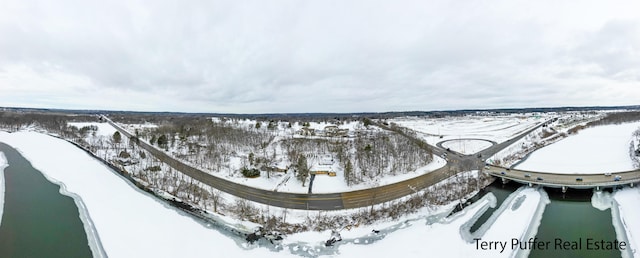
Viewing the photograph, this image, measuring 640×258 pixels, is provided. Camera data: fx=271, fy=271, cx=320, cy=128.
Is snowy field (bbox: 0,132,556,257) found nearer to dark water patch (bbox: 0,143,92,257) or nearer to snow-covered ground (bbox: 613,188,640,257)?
dark water patch (bbox: 0,143,92,257)

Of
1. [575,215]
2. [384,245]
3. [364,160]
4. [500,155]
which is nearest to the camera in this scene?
[384,245]

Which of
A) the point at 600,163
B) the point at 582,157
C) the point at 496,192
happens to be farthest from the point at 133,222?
the point at 582,157

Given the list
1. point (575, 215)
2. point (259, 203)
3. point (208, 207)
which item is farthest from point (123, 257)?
point (575, 215)

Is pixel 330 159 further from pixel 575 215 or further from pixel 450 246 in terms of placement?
pixel 575 215

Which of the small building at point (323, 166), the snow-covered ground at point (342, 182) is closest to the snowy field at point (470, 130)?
the snow-covered ground at point (342, 182)

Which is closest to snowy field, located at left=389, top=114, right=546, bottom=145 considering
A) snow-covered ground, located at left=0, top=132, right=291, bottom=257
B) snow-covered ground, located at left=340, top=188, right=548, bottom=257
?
snow-covered ground, located at left=340, top=188, right=548, bottom=257
